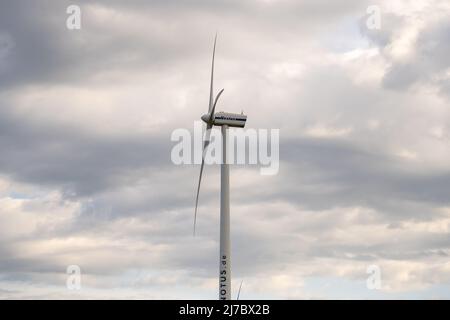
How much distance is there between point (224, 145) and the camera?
174 metres
